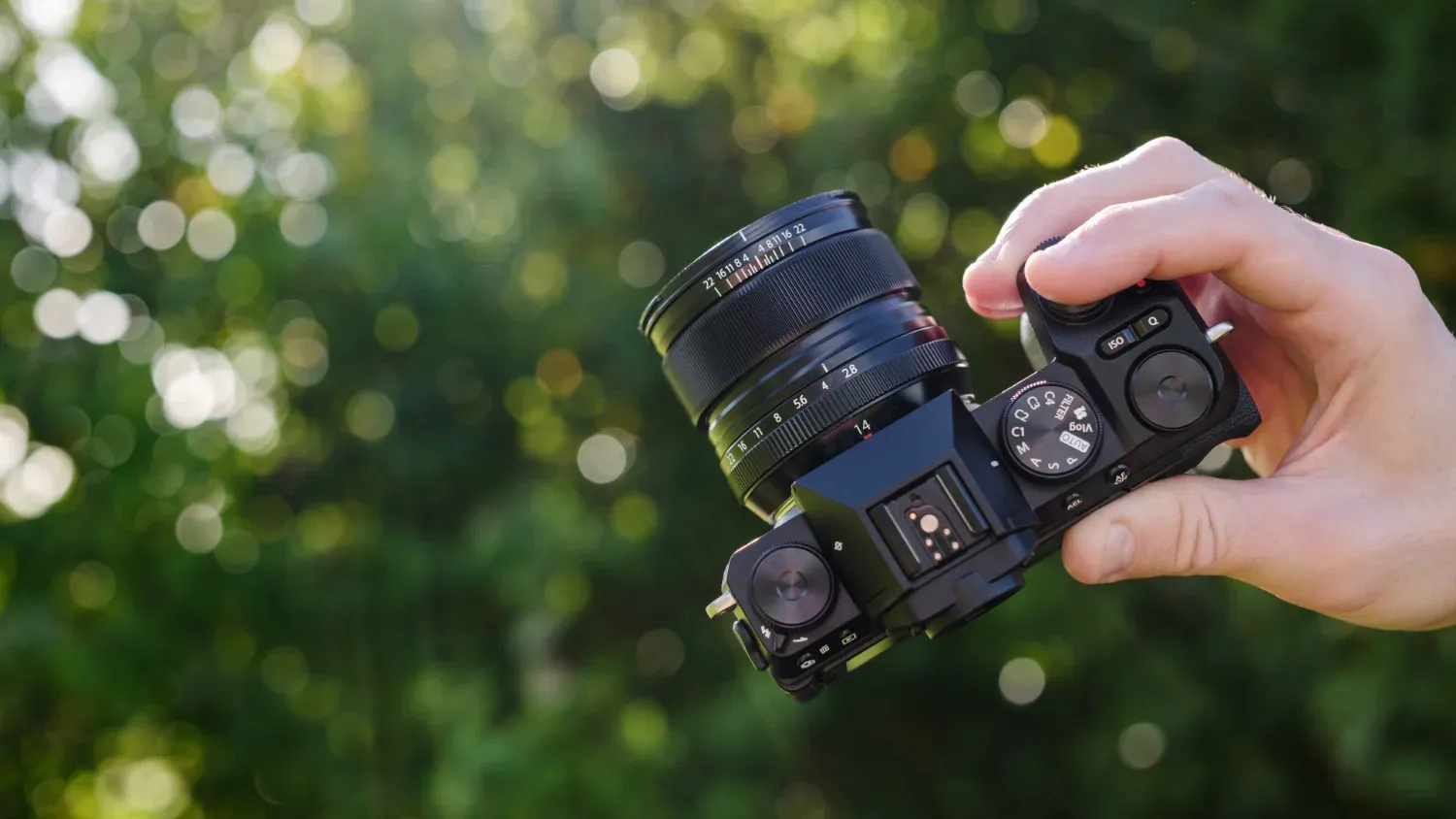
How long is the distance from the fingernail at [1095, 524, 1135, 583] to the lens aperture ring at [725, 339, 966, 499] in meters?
0.29

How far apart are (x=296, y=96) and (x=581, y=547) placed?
65.5 inches

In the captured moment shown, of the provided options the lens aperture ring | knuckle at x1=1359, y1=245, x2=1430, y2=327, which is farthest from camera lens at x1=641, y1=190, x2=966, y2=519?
knuckle at x1=1359, y1=245, x2=1430, y2=327

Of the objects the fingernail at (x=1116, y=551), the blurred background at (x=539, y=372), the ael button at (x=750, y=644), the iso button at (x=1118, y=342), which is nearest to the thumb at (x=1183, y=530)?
the fingernail at (x=1116, y=551)

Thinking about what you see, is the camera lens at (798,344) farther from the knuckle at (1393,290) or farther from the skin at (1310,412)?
the knuckle at (1393,290)

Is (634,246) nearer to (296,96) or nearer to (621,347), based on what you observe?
(621,347)

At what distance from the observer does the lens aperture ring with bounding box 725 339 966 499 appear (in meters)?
1.43

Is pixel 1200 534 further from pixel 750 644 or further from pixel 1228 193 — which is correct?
pixel 750 644

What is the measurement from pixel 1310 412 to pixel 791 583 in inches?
25.9

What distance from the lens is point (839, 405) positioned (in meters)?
1.43

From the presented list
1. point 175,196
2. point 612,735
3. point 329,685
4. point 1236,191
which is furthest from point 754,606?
point 175,196

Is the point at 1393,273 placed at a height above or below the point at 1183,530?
above

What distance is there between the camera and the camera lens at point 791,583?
1368 mm

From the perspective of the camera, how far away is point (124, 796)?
4543 mm

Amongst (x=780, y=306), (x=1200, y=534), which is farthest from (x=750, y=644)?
(x=1200, y=534)
